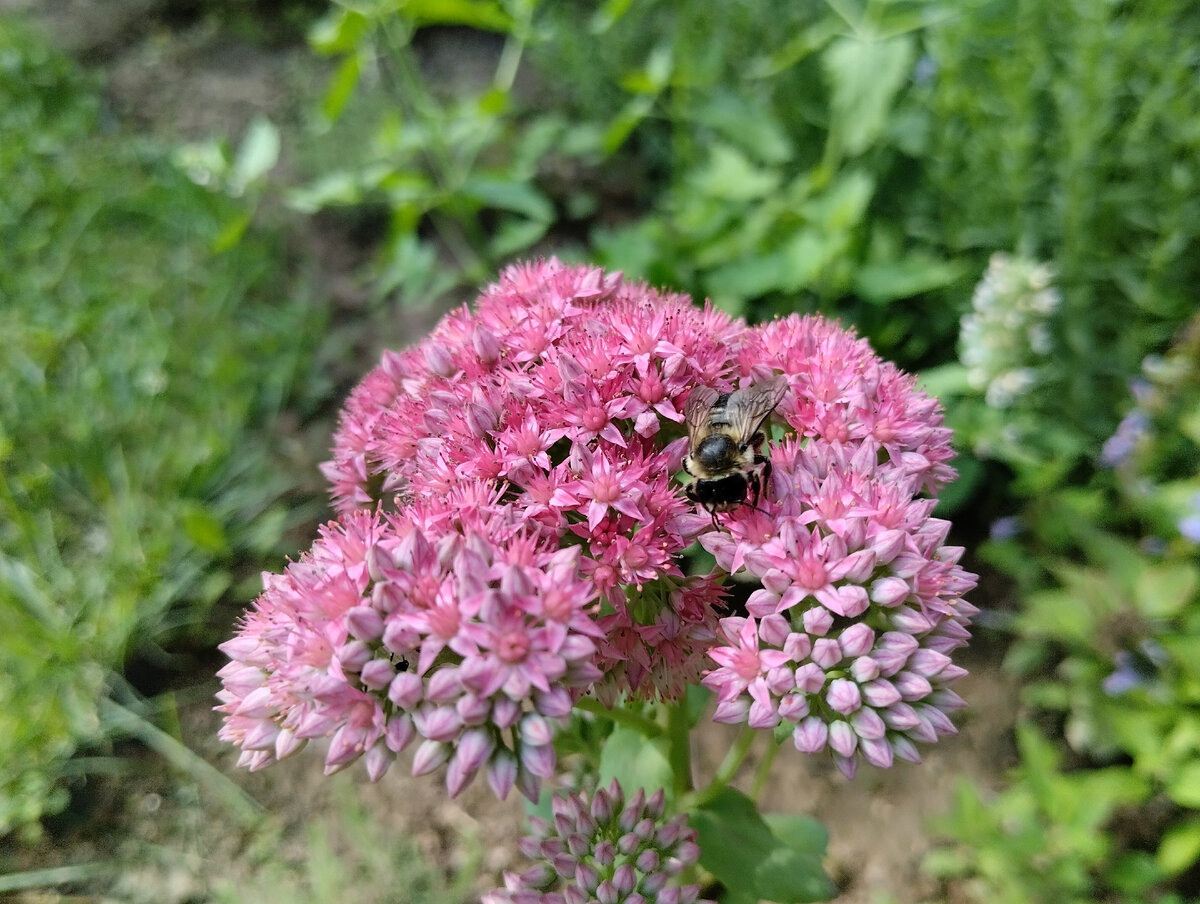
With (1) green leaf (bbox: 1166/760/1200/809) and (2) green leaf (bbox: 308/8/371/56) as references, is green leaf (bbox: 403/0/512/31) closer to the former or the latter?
(2) green leaf (bbox: 308/8/371/56)

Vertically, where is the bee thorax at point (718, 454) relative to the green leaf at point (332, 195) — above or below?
above

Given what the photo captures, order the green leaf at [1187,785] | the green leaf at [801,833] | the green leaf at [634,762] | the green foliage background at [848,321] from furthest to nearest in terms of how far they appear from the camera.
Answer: the green foliage background at [848,321]
the green leaf at [1187,785]
the green leaf at [801,833]
the green leaf at [634,762]

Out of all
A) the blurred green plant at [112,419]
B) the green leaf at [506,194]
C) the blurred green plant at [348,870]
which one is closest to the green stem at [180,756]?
the blurred green plant at [112,419]

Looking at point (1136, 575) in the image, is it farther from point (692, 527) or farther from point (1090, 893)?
point (692, 527)

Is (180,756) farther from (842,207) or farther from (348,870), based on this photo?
(842,207)

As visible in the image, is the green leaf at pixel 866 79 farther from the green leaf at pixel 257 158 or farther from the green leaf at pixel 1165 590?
the green leaf at pixel 257 158

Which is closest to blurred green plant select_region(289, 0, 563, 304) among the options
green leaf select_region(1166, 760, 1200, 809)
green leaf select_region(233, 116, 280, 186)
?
green leaf select_region(233, 116, 280, 186)
